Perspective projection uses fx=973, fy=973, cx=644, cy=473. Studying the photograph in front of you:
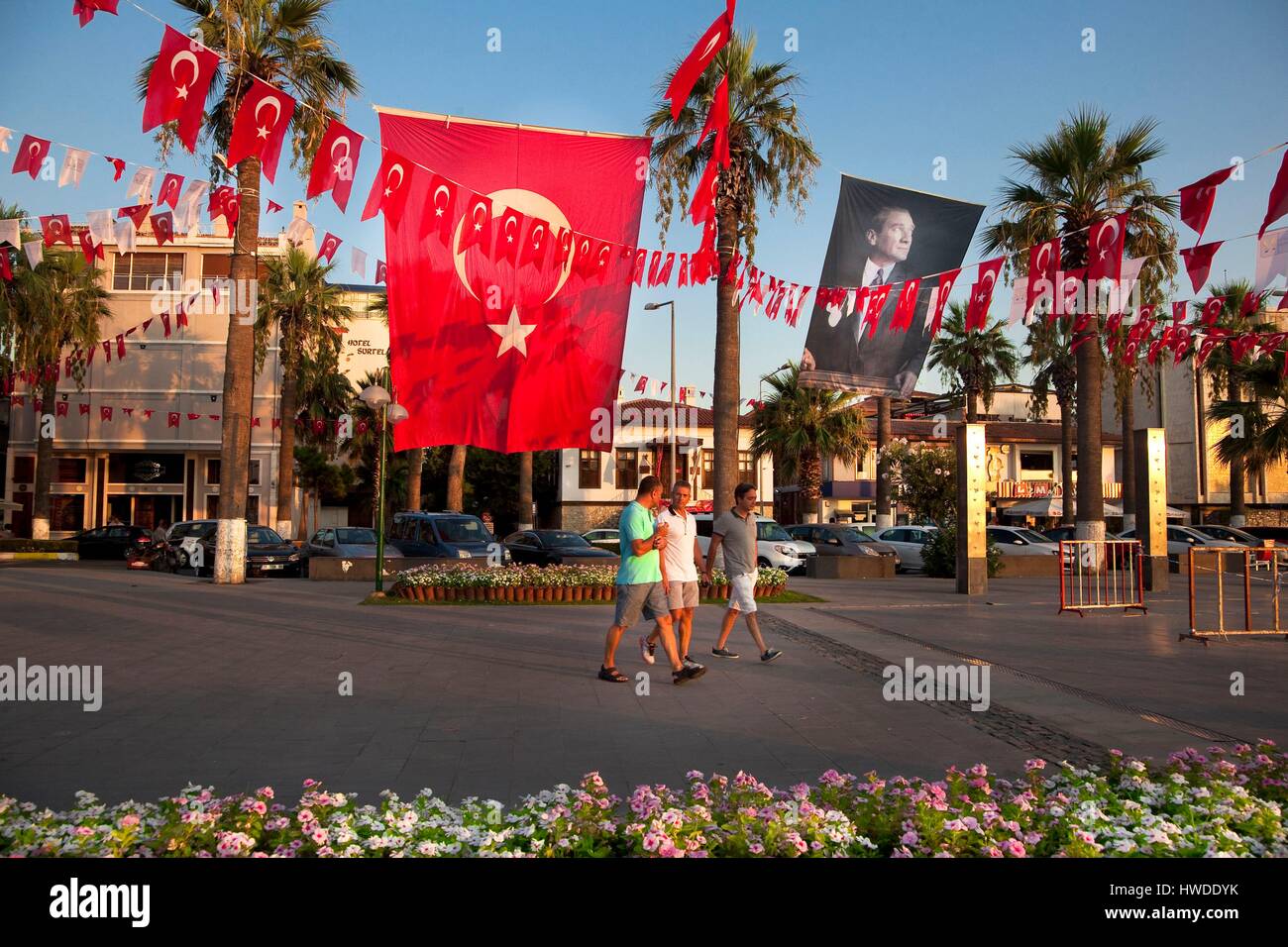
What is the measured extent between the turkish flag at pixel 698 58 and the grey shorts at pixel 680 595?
14.8 ft

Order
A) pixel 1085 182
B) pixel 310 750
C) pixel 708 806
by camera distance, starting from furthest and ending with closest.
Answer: pixel 1085 182
pixel 310 750
pixel 708 806

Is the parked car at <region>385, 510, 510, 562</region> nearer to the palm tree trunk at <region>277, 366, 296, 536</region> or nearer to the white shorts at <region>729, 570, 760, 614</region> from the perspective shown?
the white shorts at <region>729, 570, 760, 614</region>

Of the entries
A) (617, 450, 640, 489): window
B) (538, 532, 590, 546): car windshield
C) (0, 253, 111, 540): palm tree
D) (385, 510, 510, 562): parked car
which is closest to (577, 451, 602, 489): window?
(617, 450, 640, 489): window

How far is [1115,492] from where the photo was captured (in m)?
57.5

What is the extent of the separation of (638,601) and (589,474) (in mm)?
41924

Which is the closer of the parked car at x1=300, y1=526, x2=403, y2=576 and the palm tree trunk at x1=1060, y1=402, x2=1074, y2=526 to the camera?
the parked car at x1=300, y1=526, x2=403, y2=576

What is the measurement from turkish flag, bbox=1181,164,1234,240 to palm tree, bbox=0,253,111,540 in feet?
113

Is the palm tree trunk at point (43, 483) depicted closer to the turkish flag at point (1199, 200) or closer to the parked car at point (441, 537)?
the parked car at point (441, 537)

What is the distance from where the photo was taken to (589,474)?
50.9 m

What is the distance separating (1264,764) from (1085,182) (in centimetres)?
2176

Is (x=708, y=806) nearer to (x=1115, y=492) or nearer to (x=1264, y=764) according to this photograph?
(x=1264, y=764)

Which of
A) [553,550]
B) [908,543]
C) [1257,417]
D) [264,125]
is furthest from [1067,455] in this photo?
[264,125]

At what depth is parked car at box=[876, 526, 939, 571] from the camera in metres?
30.3
